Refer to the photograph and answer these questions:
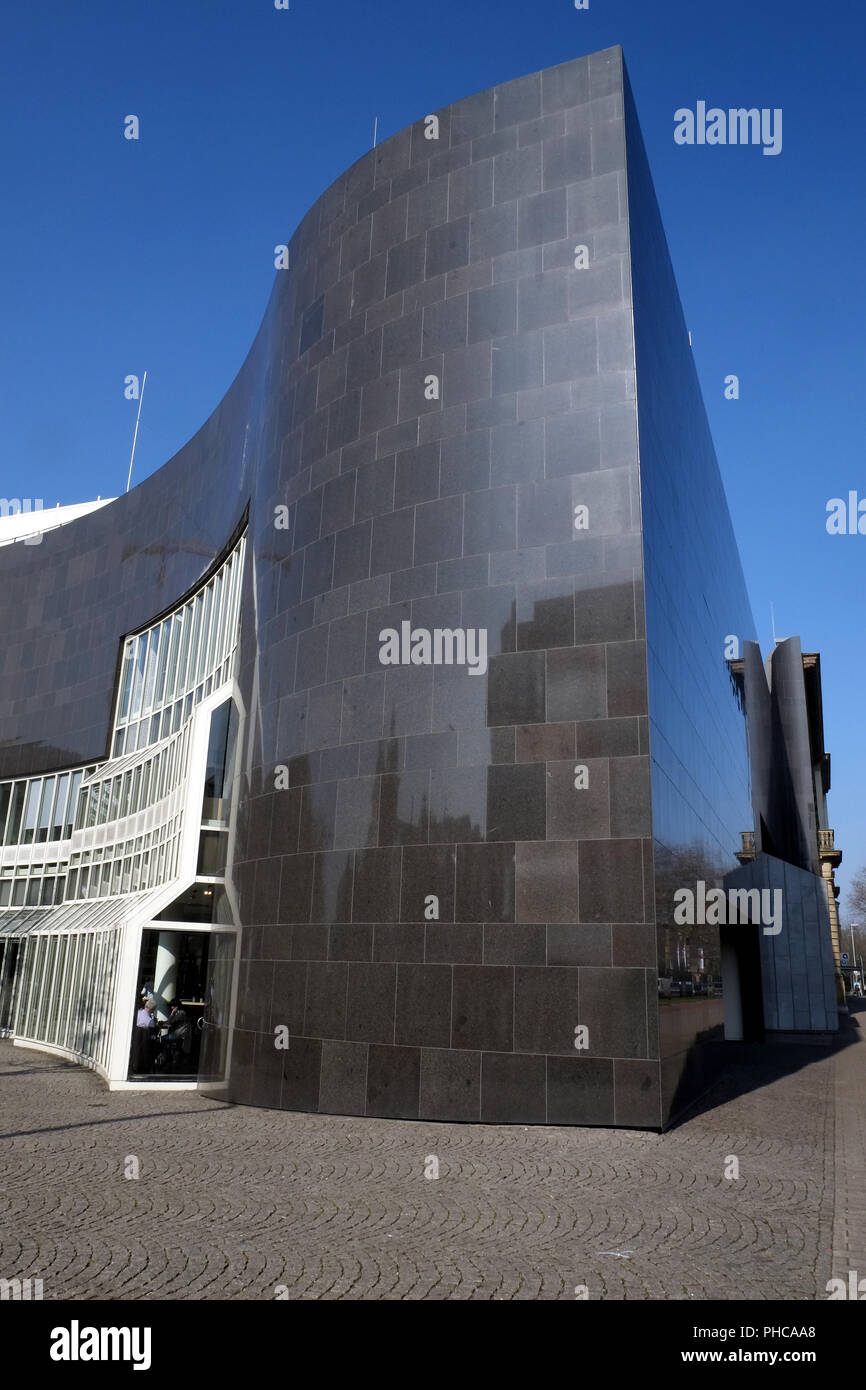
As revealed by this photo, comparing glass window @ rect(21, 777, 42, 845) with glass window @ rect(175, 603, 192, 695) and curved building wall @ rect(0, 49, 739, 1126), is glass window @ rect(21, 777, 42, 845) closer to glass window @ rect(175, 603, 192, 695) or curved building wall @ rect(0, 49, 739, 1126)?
glass window @ rect(175, 603, 192, 695)

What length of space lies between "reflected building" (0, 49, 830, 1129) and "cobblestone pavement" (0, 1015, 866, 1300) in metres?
1.59

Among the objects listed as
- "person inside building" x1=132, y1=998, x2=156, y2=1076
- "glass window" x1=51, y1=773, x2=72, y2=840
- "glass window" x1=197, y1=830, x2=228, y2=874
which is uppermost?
"glass window" x1=51, y1=773, x2=72, y2=840

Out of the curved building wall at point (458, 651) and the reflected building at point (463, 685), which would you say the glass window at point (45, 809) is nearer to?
the reflected building at point (463, 685)

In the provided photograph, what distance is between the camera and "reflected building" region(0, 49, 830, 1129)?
46.6 feet

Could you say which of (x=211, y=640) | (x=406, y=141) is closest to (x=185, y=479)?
(x=211, y=640)

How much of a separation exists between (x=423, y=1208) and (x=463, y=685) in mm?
8303

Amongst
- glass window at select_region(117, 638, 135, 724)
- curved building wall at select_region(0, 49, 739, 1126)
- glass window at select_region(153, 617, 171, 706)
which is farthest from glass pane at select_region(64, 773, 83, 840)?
curved building wall at select_region(0, 49, 739, 1126)

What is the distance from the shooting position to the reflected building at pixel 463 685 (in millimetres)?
A: 14219

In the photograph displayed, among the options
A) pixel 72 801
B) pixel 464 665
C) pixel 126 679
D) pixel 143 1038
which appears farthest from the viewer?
pixel 72 801

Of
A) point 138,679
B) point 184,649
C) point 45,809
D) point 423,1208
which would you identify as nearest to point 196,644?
point 184,649

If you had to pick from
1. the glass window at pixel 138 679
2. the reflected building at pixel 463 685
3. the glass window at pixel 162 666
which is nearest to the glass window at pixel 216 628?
the reflected building at pixel 463 685

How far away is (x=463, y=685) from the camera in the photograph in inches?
618

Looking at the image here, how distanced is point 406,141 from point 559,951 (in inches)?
606

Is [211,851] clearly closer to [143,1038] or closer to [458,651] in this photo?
[143,1038]
